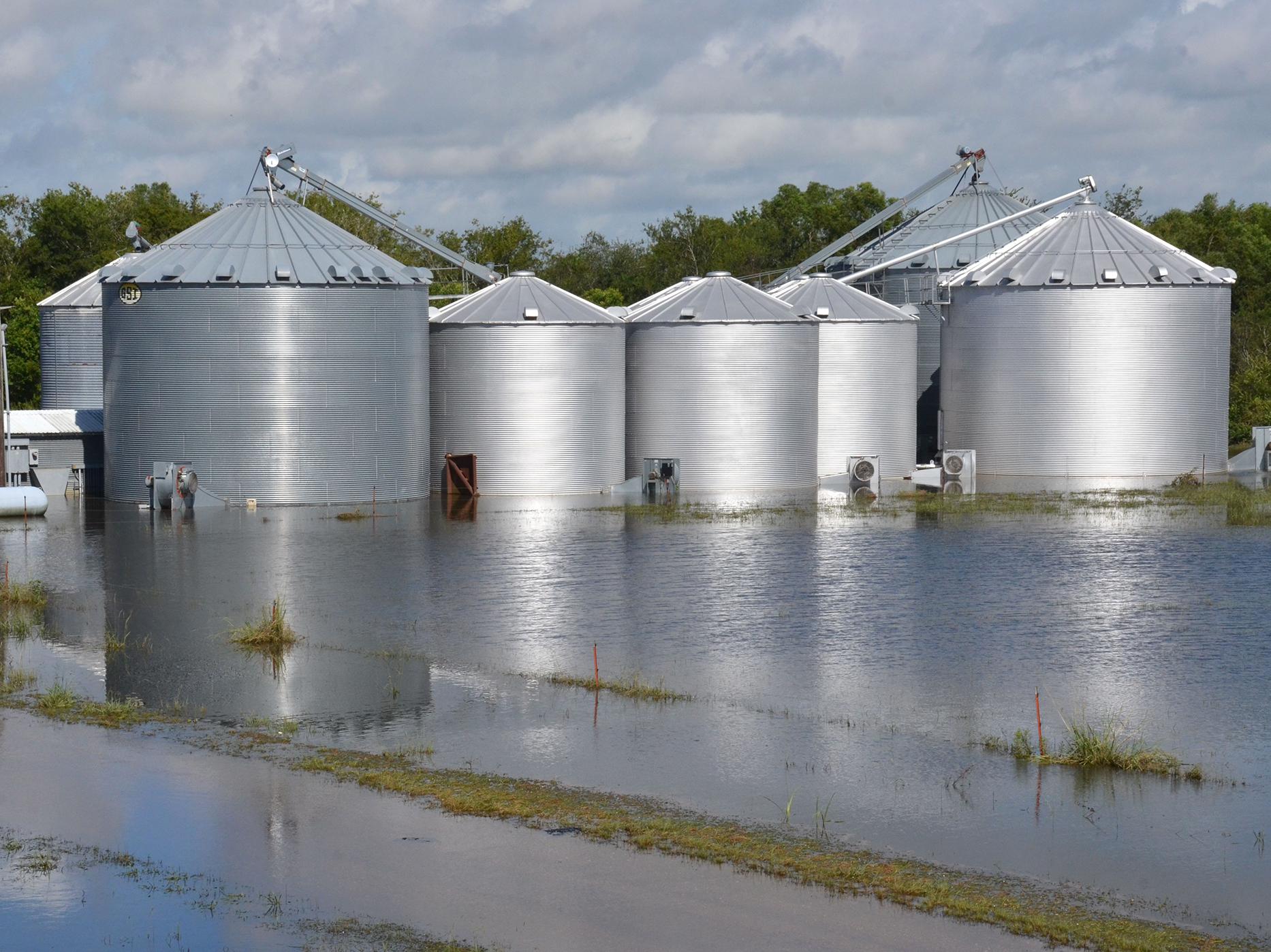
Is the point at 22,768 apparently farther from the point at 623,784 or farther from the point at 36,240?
the point at 36,240

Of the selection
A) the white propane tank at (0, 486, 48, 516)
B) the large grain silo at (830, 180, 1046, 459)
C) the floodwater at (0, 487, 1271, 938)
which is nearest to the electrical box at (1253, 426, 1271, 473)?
the large grain silo at (830, 180, 1046, 459)

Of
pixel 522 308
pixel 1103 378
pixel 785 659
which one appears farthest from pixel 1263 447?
pixel 785 659

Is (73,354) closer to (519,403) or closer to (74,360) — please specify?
(74,360)

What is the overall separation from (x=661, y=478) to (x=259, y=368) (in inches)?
563

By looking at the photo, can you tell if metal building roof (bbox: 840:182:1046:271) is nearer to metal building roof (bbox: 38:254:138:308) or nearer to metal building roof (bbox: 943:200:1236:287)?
metal building roof (bbox: 943:200:1236:287)

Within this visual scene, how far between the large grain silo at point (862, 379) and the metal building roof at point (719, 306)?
257 centimetres

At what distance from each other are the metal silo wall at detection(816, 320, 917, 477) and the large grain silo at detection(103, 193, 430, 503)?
1709 centimetres

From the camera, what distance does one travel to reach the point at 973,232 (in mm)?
68438

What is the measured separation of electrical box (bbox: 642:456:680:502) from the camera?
56125mm

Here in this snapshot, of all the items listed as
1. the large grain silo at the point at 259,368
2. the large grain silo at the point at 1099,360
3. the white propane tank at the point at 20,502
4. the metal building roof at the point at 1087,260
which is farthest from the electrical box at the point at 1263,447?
the white propane tank at the point at 20,502

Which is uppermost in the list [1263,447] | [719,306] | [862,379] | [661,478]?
[719,306]

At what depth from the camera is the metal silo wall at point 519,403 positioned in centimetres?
5553

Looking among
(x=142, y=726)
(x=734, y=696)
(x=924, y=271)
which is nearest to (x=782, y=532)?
(x=734, y=696)

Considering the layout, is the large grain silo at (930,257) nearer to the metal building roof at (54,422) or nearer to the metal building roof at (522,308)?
the metal building roof at (522,308)
